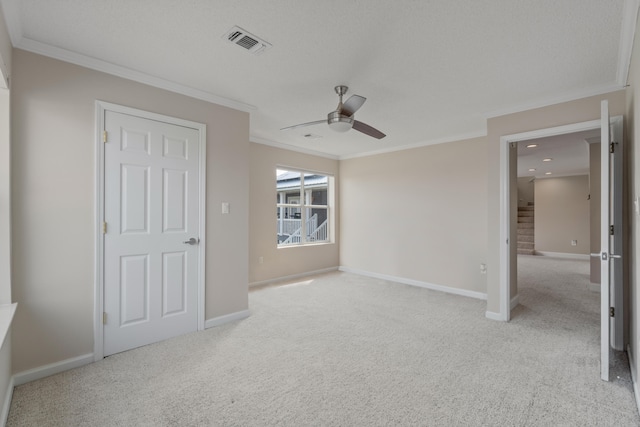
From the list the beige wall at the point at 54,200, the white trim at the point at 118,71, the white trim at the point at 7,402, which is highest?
the white trim at the point at 118,71

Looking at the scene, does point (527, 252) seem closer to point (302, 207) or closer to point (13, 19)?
point (302, 207)

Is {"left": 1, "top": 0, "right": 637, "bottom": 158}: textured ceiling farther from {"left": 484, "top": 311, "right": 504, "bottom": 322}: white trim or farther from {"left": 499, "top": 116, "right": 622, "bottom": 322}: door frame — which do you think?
{"left": 484, "top": 311, "right": 504, "bottom": 322}: white trim

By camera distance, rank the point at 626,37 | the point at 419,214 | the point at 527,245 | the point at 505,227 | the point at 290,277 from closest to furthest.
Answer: the point at 626,37 < the point at 505,227 < the point at 419,214 < the point at 290,277 < the point at 527,245

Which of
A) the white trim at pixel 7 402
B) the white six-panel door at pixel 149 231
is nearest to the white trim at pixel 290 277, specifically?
the white six-panel door at pixel 149 231

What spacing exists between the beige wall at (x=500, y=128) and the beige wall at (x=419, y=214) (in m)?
0.91

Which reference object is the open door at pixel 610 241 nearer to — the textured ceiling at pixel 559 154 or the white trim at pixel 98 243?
the textured ceiling at pixel 559 154

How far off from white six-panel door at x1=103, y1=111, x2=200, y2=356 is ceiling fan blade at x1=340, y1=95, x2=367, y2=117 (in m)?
1.57

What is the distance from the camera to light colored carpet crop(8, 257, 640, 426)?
187 centimetres

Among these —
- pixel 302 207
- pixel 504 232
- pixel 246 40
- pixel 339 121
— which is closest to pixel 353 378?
pixel 339 121

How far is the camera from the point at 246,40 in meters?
2.17

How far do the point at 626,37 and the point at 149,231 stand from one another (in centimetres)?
401

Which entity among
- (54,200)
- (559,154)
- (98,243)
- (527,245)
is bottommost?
(527,245)

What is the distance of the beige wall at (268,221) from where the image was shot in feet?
16.5

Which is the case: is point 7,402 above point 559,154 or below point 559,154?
below
